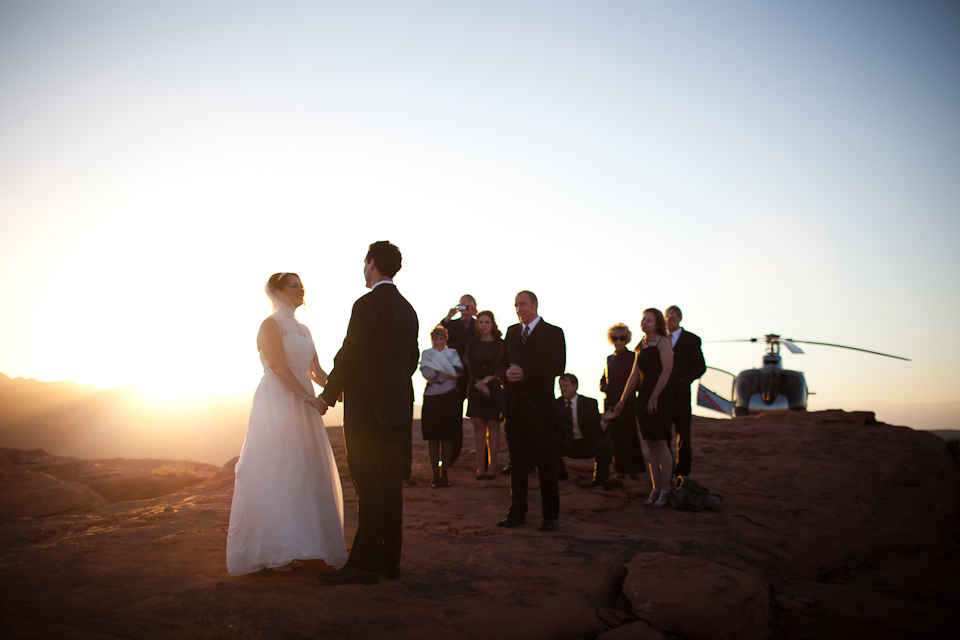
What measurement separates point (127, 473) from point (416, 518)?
204 inches

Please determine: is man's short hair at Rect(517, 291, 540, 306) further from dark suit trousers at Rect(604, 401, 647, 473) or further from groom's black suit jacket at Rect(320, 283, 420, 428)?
dark suit trousers at Rect(604, 401, 647, 473)

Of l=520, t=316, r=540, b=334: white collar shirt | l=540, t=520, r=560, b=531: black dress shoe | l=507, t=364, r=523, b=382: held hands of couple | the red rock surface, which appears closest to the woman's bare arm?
the red rock surface

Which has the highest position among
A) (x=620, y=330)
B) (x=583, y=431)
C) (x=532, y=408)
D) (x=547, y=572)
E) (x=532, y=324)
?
(x=620, y=330)

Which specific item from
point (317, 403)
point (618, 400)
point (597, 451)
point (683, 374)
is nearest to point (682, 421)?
point (683, 374)

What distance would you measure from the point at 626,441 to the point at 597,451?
1.45ft

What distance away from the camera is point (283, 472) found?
362 centimetres

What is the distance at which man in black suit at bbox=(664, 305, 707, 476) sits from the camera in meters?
6.41

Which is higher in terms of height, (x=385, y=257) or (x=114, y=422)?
(x=385, y=257)

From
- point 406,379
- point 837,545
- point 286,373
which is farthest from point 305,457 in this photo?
point 837,545

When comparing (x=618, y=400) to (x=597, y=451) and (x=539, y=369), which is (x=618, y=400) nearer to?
(x=597, y=451)

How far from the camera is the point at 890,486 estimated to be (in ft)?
25.6

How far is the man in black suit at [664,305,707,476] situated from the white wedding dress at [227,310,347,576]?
4028 millimetres

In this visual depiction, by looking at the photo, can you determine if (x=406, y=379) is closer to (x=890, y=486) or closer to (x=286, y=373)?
(x=286, y=373)

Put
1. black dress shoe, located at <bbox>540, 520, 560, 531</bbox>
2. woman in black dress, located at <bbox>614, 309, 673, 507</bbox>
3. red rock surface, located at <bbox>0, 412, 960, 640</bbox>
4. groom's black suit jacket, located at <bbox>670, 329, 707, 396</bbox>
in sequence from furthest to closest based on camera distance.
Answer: groom's black suit jacket, located at <bbox>670, 329, 707, 396</bbox>
woman in black dress, located at <bbox>614, 309, 673, 507</bbox>
black dress shoe, located at <bbox>540, 520, 560, 531</bbox>
red rock surface, located at <bbox>0, 412, 960, 640</bbox>
